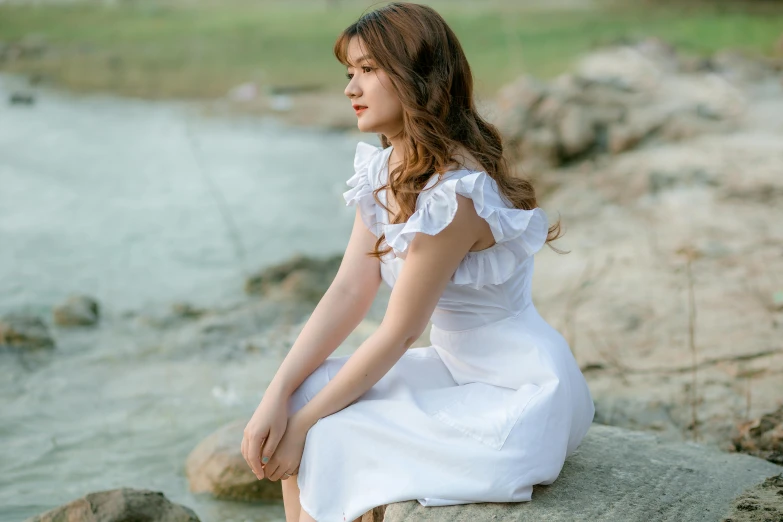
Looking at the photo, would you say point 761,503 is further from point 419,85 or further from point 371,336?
point 419,85

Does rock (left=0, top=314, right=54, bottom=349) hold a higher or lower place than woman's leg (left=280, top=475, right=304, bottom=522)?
lower

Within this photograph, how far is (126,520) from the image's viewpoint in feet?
6.66

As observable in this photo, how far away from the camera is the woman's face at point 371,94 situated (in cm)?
176

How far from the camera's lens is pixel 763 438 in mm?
2293

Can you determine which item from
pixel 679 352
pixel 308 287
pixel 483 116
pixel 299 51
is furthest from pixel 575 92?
pixel 299 51

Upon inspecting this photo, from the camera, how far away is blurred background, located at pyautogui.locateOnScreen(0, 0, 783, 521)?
2.98 metres

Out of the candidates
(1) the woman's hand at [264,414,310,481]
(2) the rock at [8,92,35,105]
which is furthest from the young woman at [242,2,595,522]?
(2) the rock at [8,92,35,105]

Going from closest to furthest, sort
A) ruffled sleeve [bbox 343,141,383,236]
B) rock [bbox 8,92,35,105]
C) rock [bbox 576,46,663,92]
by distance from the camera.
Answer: ruffled sleeve [bbox 343,141,383,236]
rock [bbox 576,46,663,92]
rock [bbox 8,92,35,105]

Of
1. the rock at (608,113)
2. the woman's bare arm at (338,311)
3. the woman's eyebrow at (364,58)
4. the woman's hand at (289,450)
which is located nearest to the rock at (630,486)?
the woman's hand at (289,450)

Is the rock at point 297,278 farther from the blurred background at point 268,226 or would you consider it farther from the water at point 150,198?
the water at point 150,198

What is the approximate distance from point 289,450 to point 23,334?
2.86m

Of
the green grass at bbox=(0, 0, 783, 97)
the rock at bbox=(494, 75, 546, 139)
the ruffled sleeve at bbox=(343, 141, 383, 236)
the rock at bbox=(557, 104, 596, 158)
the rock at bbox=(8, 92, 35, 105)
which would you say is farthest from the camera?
the green grass at bbox=(0, 0, 783, 97)

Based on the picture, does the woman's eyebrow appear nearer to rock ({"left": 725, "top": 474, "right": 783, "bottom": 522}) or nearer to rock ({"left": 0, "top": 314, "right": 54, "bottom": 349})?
rock ({"left": 725, "top": 474, "right": 783, "bottom": 522})

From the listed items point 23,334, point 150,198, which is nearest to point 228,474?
point 23,334
